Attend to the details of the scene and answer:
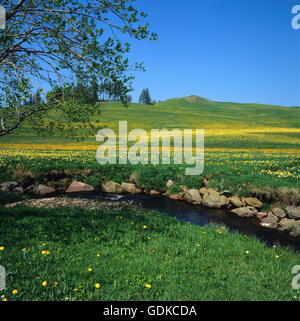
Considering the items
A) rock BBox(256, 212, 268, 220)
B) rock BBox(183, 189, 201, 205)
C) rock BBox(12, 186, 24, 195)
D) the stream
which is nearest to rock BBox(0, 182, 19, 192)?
rock BBox(12, 186, 24, 195)

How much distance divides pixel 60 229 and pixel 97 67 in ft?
16.1

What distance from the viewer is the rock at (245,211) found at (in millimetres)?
11125

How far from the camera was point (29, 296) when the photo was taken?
399cm

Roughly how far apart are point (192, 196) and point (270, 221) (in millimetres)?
4424

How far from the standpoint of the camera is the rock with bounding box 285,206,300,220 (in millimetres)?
9906

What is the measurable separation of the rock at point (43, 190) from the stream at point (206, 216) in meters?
2.49

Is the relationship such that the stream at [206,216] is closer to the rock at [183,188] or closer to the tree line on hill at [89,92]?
the rock at [183,188]

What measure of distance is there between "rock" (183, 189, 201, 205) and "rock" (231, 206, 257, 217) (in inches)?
89.5

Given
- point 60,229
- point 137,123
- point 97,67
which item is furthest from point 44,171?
point 137,123

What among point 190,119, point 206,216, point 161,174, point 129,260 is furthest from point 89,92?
point 190,119

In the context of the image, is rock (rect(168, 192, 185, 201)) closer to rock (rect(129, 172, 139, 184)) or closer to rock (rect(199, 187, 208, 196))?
rock (rect(199, 187, 208, 196))

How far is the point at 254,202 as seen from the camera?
462 inches
